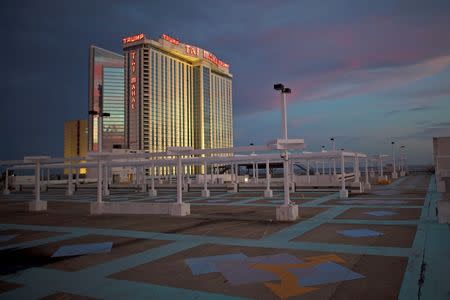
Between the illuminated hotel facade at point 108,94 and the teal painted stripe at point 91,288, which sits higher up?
the illuminated hotel facade at point 108,94

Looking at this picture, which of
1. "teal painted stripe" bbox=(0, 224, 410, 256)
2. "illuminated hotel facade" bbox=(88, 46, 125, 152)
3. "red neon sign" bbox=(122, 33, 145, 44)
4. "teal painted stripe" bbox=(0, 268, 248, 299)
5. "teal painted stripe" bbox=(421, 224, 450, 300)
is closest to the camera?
"teal painted stripe" bbox=(421, 224, 450, 300)

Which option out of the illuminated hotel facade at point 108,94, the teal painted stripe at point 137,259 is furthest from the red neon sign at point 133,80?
the teal painted stripe at point 137,259

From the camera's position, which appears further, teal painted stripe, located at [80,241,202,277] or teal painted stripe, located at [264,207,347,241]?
teal painted stripe, located at [264,207,347,241]

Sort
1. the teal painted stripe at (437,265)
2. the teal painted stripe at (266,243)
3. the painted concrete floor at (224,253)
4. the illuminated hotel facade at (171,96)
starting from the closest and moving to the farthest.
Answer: the teal painted stripe at (437,265)
the painted concrete floor at (224,253)
the teal painted stripe at (266,243)
the illuminated hotel facade at (171,96)

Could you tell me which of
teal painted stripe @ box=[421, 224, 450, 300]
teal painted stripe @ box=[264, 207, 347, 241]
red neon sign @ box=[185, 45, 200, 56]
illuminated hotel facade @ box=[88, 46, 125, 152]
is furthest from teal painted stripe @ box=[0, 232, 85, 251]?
illuminated hotel facade @ box=[88, 46, 125, 152]

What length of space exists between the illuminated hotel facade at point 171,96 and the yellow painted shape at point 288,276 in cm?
13845

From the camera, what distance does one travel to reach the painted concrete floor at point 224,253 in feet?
20.5

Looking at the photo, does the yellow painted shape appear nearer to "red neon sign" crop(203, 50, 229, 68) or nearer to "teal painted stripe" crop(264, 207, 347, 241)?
"teal painted stripe" crop(264, 207, 347, 241)

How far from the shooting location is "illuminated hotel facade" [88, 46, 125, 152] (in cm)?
17362

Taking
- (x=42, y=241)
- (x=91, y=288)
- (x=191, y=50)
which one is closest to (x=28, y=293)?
(x=91, y=288)

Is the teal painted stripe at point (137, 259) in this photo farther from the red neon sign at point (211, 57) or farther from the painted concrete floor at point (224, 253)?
the red neon sign at point (211, 57)

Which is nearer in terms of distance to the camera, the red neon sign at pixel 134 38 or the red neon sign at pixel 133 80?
the red neon sign at pixel 133 80

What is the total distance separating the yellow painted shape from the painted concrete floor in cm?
2

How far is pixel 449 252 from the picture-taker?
8422 mm
